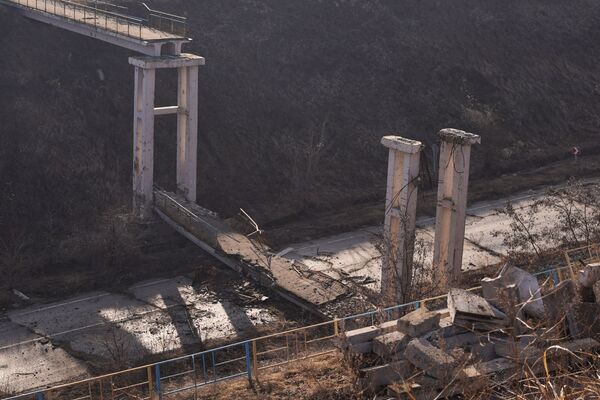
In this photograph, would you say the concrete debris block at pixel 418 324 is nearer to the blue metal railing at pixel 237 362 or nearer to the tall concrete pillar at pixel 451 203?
the blue metal railing at pixel 237 362

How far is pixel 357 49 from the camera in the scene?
40.8 meters

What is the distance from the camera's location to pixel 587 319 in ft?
53.0

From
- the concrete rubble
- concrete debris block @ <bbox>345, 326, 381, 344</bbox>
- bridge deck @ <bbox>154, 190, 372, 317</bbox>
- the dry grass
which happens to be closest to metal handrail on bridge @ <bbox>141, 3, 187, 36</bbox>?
bridge deck @ <bbox>154, 190, 372, 317</bbox>

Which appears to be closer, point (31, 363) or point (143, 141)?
point (31, 363)

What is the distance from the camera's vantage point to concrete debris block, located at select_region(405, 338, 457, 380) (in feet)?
45.9

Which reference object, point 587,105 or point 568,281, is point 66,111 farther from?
point 587,105

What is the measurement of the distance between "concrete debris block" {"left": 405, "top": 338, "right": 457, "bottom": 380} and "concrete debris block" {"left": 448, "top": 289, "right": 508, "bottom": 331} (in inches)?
47.3

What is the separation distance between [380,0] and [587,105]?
35.4 ft

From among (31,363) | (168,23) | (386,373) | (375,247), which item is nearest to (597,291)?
(386,373)

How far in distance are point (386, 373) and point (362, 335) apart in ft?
2.78

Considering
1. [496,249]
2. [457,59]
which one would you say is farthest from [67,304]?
[457,59]

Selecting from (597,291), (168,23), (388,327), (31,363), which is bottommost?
(31,363)

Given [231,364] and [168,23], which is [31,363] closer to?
[231,364]

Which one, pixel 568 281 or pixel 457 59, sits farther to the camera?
pixel 457 59
